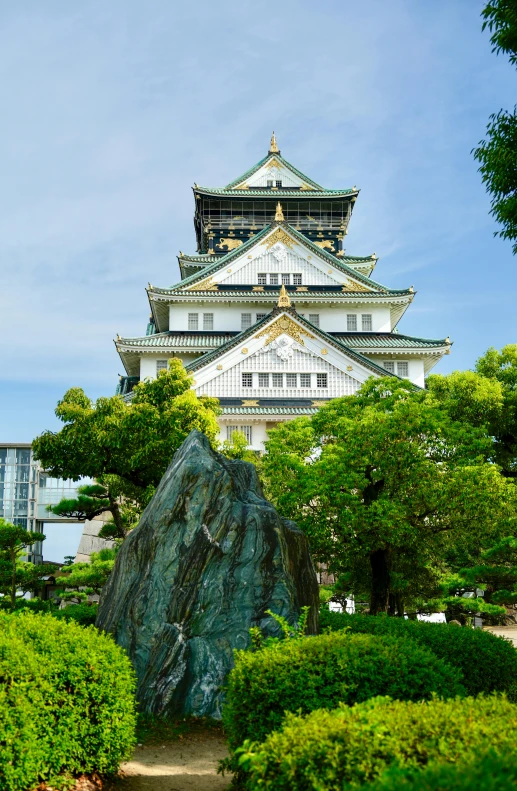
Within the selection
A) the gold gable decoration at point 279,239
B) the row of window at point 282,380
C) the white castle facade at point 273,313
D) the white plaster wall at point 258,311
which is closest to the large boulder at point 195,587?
the white castle facade at point 273,313

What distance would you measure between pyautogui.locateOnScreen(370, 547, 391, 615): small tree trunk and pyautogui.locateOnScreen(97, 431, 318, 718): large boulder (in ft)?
26.7

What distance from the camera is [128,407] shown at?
18.5 metres

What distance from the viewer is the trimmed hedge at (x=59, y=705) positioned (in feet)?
19.8

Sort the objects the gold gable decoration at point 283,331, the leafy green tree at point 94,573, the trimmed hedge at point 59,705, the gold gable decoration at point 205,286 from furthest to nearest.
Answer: the gold gable decoration at point 205,286
the gold gable decoration at point 283,331
the leafy green tree at point 94,573
the trimmed hedge at point 59,705

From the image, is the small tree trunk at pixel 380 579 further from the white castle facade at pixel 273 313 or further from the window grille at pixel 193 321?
the window grille at pixel 193 321

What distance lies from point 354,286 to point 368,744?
125 feet

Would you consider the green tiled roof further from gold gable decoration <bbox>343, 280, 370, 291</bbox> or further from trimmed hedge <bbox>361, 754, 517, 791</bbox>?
trimmed hedge <bbox>361, 754, 517, 791</bbox>

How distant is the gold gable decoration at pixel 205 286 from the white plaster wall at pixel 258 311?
863 millimetres

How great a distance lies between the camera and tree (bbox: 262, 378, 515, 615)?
1647 cm

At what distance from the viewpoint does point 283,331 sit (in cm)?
3531

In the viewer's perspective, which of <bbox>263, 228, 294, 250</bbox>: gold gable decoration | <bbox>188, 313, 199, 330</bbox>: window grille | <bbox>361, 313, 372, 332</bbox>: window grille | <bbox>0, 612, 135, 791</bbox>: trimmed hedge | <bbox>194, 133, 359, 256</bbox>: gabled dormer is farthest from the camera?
<bbox>194, 133, 359, 256</bbox>: gabled dormer

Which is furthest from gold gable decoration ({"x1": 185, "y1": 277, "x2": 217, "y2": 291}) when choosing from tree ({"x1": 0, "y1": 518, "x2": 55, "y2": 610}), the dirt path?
the dirt path

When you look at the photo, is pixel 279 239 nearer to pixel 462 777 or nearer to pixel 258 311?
pixel 258 311

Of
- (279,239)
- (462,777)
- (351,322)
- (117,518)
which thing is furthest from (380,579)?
(279,239)
